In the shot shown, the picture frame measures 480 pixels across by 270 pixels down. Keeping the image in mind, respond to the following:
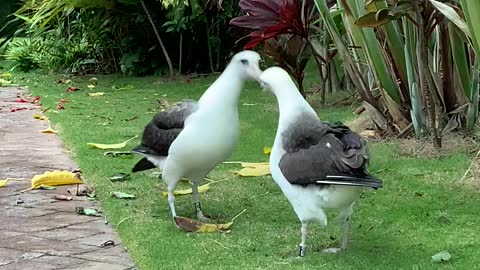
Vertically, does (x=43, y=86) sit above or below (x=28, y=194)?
below

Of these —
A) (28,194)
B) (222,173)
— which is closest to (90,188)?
(28,194)

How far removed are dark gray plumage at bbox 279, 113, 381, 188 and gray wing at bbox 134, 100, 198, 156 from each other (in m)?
0.73

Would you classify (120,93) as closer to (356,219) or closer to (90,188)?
(90,188)

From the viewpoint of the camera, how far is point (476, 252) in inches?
132

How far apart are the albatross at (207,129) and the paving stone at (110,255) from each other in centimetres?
42

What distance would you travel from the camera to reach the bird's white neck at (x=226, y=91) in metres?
3.82

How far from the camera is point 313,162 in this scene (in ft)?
10.5

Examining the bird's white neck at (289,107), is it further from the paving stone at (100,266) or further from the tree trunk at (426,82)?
the tree trunk at (426,82)

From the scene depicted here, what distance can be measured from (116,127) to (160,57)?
4.72 m

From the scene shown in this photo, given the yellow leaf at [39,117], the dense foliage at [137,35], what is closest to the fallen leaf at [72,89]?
the dense foliage at [137,35]

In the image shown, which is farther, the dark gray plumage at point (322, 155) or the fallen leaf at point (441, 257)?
the fallen leaf at point (441, 257)

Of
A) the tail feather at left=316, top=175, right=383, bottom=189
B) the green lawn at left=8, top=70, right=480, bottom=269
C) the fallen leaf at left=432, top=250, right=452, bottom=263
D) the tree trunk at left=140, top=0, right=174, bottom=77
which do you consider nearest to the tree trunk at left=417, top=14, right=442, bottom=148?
the green lawn at left=8, top=70, right=480, bottom=269

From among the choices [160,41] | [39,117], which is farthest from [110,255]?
[160,41]

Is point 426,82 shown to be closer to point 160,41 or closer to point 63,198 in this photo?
point 63,198
